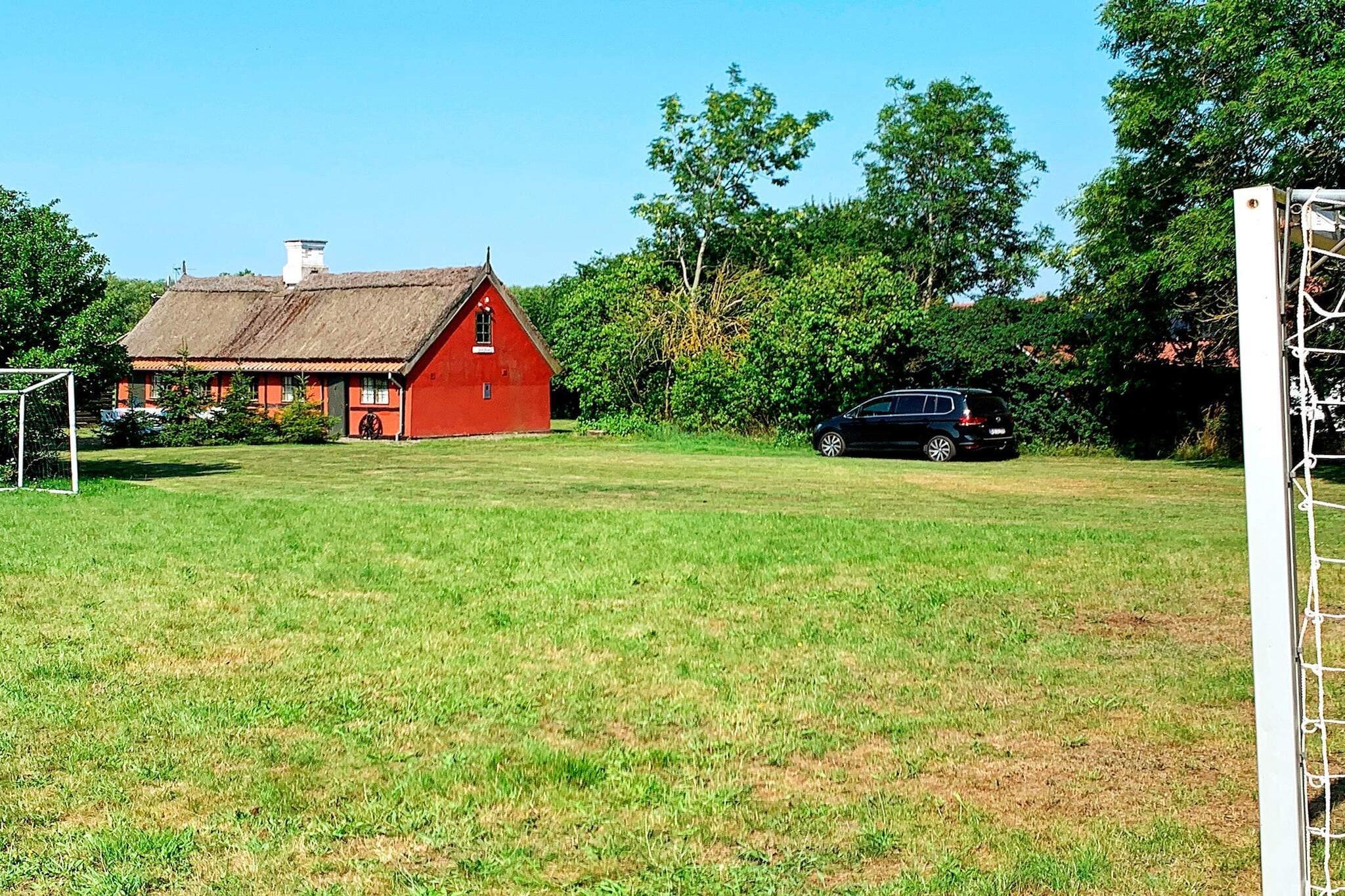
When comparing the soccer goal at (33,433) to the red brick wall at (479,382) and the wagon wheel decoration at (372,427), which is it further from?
the red brick wall at (479,382)

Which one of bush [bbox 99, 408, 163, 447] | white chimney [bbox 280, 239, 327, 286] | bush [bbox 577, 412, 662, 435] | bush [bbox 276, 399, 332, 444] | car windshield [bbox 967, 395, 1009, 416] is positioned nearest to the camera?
car windshield [bbox 967, 395, 1009, 416]

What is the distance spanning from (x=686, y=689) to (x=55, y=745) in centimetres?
315

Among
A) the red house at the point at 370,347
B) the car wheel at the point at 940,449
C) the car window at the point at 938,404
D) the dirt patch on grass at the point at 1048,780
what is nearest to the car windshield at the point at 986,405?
the car window at the point at 938,404

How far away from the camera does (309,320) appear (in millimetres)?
47750

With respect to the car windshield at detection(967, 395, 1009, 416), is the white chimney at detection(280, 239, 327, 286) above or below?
above

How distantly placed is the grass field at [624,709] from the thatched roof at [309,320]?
29.7m

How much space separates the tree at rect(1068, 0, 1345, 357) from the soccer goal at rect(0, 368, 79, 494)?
59.0 ft

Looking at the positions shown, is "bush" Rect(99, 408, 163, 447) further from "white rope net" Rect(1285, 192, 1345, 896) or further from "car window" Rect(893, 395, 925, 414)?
"white rope net" Rect(1285, 192, 1345, 896)

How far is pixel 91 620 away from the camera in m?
9.21

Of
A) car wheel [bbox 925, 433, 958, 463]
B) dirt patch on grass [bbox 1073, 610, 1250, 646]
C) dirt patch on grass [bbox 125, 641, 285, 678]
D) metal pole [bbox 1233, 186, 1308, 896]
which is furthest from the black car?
metal pole [bbox 1233, 186, 1308, 896]

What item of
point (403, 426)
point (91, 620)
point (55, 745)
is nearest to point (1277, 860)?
point (55, 745)

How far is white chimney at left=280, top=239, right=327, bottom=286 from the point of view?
51.4m

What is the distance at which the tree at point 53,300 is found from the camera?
69.6ft

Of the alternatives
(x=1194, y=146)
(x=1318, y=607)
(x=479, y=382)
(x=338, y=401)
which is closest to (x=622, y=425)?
(x=479, y=382)
